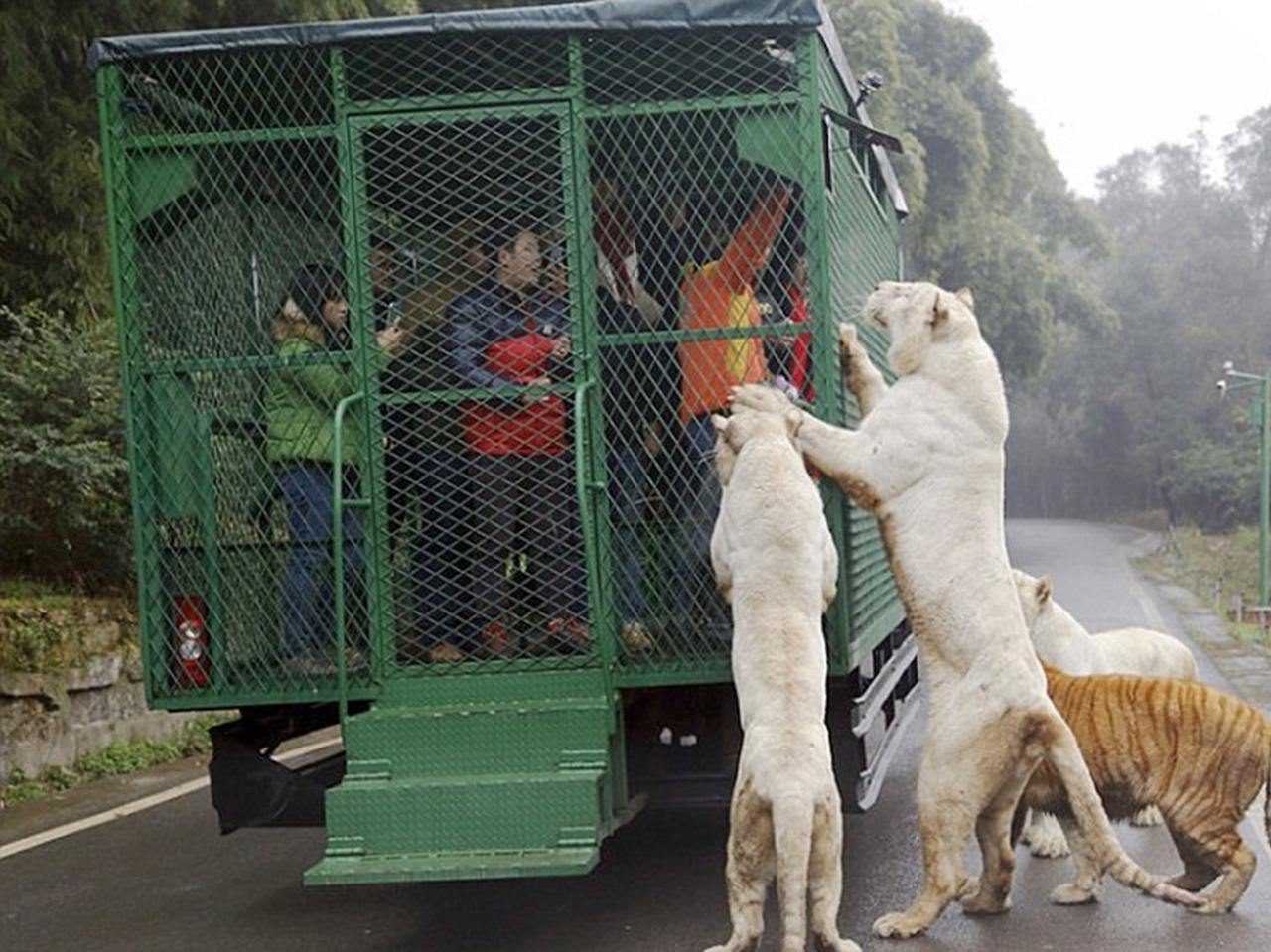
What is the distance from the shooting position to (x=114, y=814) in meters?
9.19

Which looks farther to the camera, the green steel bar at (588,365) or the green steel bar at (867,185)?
the green steel bar at (867,185)

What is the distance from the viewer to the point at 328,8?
10828mm

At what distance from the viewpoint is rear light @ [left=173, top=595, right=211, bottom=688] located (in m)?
6.31

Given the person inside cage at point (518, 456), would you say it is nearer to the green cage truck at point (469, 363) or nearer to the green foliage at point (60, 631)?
the green cage truck at point (469, 363)

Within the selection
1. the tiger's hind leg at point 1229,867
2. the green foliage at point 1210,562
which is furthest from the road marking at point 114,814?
the green foliage at point 1210,562

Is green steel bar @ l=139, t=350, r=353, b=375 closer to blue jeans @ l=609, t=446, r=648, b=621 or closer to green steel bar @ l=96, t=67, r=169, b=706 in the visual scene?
green steel bar @ l=96, t=67, r=169, b=706

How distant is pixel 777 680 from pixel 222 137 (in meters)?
2.78

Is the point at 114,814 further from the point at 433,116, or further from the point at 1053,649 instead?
the point at 1053,649

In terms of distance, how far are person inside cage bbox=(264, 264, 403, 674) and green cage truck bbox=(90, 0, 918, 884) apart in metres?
0.01

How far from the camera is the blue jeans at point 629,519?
6.18m

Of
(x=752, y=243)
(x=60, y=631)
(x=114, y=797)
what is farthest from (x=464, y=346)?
(x=60, y=631)

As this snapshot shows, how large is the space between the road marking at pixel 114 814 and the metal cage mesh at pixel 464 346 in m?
2.63

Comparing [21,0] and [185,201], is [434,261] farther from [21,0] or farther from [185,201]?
[21,0]

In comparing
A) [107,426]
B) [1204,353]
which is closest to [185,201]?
[107,426]
